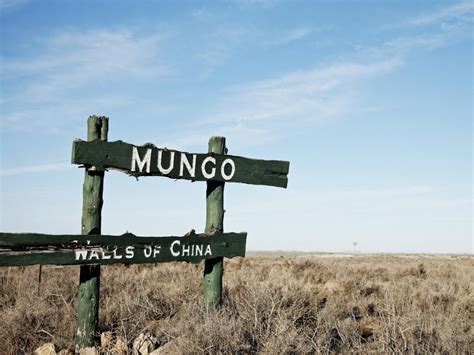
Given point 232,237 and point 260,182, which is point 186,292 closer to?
point 232,237

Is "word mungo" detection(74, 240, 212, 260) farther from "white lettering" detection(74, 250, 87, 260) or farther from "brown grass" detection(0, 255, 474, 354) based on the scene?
"brown grass" detection(0, 255, 474, 354)

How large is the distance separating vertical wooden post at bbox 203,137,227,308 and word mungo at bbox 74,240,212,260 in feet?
0.91

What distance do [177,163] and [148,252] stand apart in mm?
1197

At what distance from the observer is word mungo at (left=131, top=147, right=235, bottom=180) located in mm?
5930

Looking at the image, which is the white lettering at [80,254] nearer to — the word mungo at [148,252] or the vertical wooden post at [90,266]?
the word mungo at [148,252]

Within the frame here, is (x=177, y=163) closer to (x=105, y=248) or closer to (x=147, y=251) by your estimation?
(x=147, y=251)

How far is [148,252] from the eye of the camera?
5797 mm

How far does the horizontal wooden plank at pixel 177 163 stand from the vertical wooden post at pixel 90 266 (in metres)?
0.17

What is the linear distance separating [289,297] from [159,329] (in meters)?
2.48

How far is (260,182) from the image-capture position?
695 centimetres

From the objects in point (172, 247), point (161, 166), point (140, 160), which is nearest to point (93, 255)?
point (172, 247)

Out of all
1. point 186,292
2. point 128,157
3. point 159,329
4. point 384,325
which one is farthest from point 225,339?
point 186,292

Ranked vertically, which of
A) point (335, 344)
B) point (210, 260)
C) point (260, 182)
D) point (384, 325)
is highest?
point (260, 182)

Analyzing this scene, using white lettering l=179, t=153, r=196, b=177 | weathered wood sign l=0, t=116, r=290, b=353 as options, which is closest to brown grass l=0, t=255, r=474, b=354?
weathered wood sign l=0, t=116, r=290, b=353
